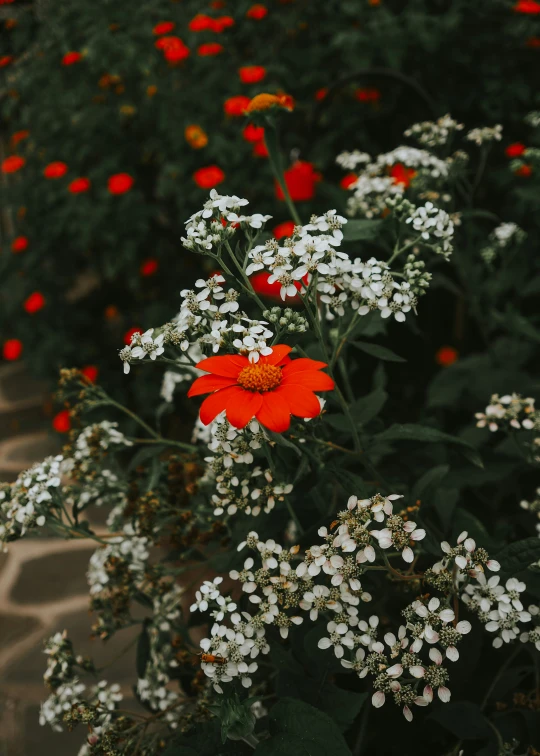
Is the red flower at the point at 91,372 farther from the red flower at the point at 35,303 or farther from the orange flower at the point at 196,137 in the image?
the orange flower at the point at 196,137

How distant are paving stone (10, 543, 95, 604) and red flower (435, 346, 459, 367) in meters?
1.22

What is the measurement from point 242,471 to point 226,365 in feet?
0.65

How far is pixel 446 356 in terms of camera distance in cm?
215

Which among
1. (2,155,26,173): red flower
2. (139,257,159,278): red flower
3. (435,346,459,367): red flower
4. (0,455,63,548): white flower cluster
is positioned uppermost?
(0,455,63,548): white flower cluster

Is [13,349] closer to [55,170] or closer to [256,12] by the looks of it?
[55,170]

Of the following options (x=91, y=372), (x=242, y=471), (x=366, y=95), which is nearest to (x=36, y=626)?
(x=91, y=372)

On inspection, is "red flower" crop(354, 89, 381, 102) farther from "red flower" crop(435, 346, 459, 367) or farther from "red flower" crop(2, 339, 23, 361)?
"red flower" crop(2, 339, 23, 361)

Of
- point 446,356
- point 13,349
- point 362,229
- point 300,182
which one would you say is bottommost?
point 446,356

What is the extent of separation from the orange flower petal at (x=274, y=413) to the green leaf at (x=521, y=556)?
1.07 ft

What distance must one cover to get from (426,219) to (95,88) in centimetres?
206

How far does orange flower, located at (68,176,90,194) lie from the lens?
2.24 meters

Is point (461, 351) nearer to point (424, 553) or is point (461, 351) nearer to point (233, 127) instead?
point (233, 127)

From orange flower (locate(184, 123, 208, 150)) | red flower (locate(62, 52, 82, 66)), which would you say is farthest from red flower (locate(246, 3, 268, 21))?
red flower (locate(62, 52, 82, 66))

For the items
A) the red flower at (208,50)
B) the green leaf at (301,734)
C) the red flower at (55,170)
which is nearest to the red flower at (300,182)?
the red flower at (208,50)
